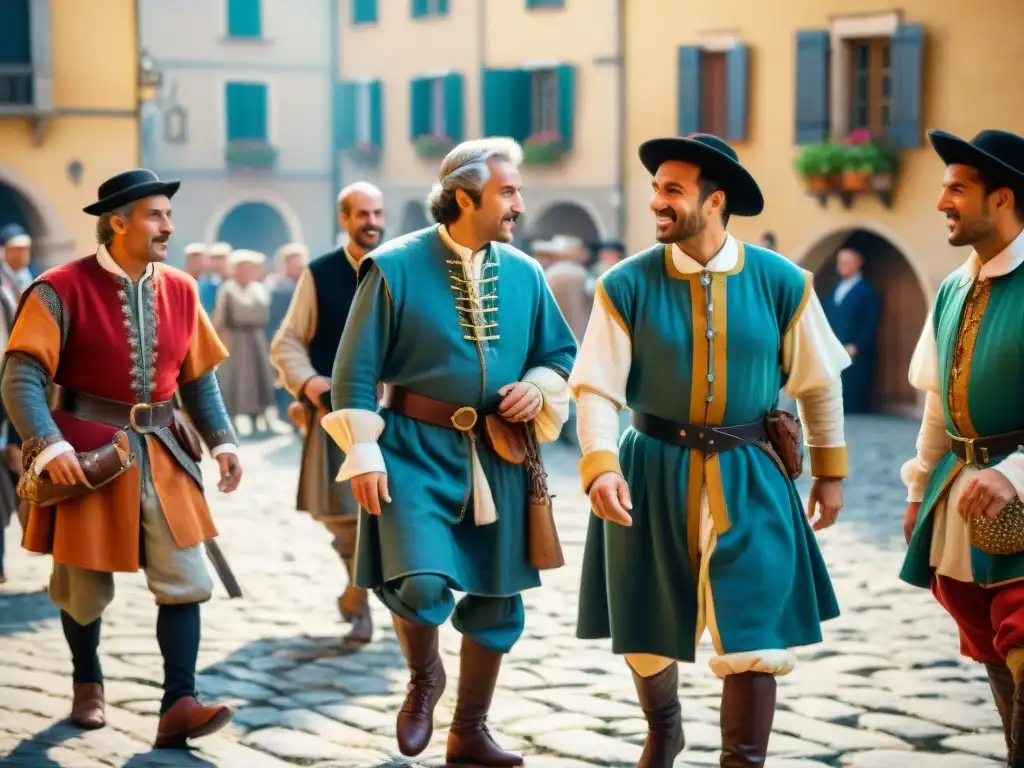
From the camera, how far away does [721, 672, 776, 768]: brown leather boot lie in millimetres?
5344

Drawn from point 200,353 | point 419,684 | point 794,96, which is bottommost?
point 419,684

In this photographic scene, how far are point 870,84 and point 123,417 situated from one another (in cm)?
1700

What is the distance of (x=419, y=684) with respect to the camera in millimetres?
6207

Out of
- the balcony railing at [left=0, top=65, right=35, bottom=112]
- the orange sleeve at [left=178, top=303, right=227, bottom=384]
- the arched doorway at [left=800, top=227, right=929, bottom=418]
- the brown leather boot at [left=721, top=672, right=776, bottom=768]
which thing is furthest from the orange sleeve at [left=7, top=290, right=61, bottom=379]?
the balcony railing at [left=0, top=65, right=35, bottom=112]

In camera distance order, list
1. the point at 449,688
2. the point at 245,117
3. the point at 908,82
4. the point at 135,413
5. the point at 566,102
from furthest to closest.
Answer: the point at 245,117
the point at 566,102
the point at 908,82
the point at 449,688
the point at 135,413

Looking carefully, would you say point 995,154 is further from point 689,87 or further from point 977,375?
point 689,87

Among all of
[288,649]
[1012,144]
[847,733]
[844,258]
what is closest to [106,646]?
[288,649]

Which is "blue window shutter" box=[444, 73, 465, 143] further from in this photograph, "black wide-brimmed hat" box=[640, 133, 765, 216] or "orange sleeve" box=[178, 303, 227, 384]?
"black wide-brimmed hat" box=[640, 133, 765, 216]

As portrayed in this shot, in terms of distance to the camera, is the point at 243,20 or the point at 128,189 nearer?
the point at 128,189

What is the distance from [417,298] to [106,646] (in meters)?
2.85

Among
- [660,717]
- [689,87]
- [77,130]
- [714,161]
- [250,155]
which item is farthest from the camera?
[250,155]

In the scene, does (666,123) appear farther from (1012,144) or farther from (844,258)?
(1012,144)

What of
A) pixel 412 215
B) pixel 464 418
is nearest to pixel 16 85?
pixel 412 215

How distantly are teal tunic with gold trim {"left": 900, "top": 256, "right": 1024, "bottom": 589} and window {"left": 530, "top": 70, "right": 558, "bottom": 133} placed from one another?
23775 millimetres
